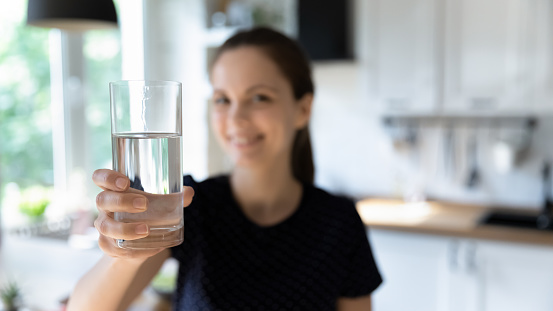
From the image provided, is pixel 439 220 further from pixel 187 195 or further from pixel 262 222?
pixel 187 195

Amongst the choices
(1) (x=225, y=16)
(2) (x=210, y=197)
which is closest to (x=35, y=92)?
(1) (x=225, y=16)

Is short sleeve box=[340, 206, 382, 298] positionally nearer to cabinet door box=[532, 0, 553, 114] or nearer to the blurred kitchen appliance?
cabinet door box=[532, 0, 553, 114]

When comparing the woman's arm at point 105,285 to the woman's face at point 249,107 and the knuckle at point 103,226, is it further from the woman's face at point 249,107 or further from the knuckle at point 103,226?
the woman's face at point 249,107

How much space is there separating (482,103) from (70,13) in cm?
217

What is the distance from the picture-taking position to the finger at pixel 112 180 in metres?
0.60

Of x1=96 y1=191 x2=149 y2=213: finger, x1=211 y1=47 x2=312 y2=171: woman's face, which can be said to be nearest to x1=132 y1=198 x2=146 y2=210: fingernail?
x1=96 y1=191 x2=149 y2=213: finger

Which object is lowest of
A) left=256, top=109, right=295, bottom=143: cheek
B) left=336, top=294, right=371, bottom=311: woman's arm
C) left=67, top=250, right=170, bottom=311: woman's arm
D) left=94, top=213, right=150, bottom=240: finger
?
left=336, top=294, right=371, bottom=311: woman's arm

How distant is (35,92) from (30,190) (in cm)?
56

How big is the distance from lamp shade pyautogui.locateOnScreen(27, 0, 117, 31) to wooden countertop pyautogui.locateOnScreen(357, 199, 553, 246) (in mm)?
1435

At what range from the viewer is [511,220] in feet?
9.77

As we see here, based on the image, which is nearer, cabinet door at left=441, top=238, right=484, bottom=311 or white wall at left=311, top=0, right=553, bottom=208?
cabinet door at left=441, top=238, right=484, bottom=311

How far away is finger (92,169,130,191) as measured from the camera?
1.97ft

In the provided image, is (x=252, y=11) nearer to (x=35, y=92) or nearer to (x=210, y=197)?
(x=35, y=92)

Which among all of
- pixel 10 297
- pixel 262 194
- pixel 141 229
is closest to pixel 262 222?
pixel 262 194
